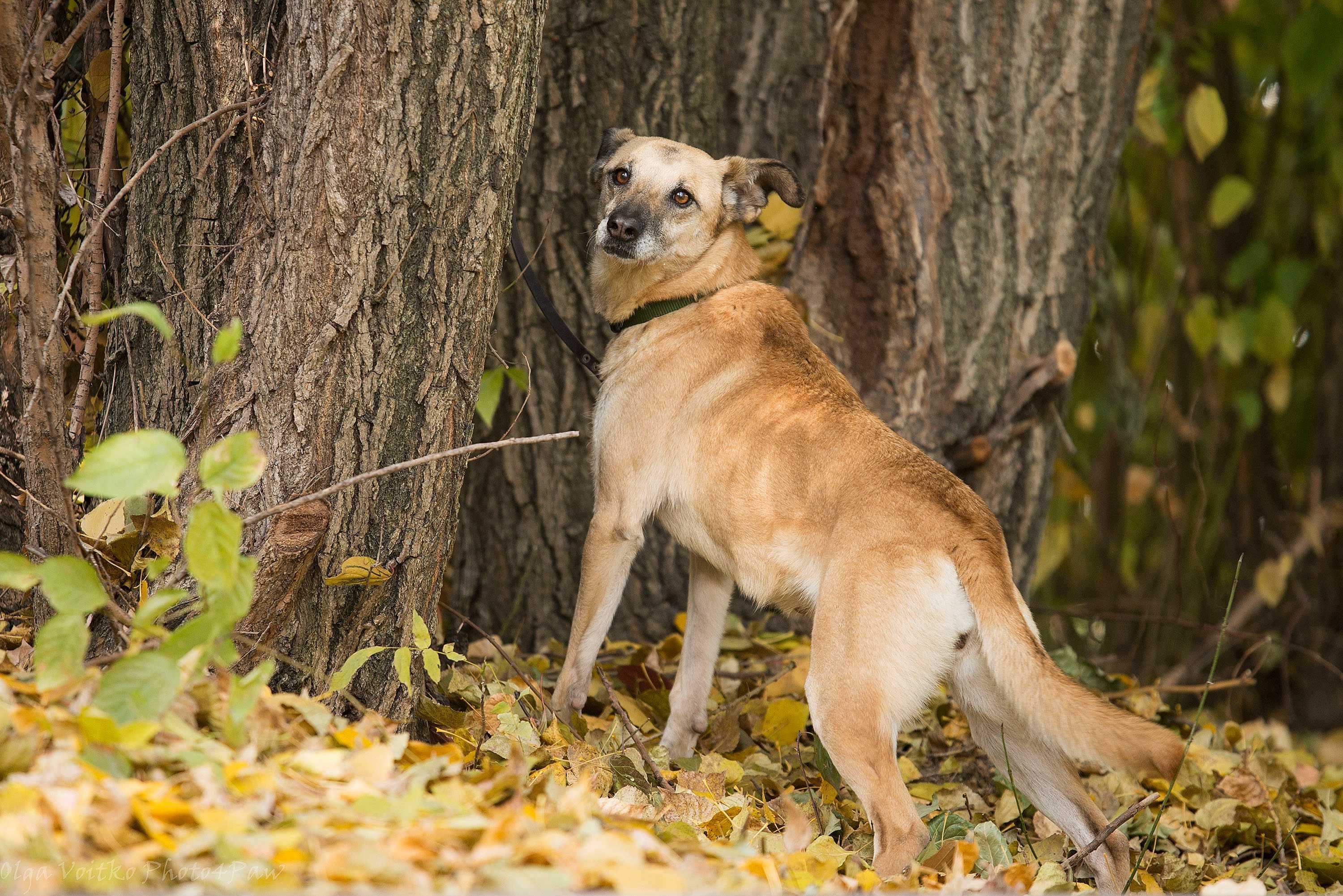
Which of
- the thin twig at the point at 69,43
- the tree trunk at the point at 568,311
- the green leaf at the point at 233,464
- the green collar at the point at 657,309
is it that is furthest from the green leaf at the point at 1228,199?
the green leaf at the point at 233,464

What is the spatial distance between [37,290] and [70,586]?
945 mm

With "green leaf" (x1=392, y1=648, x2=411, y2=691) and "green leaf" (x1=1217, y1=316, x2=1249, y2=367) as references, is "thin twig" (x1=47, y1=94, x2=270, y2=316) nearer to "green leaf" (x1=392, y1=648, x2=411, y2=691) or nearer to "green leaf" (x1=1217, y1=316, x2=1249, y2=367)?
"green leaf" (x1=392, y1=648, x2=411, y2=691)

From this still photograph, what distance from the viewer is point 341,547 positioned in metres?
2.89

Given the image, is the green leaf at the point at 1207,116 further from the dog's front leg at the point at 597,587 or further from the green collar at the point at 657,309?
the dog's front leg at the point at 597,587

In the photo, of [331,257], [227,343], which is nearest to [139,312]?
[227,343]

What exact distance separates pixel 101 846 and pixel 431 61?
Result: 76.4 inches

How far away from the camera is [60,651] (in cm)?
201

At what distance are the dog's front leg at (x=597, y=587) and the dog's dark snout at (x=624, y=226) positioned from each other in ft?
3.13

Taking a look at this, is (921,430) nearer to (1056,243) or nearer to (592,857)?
(1056,243)

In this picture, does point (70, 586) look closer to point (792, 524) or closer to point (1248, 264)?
point (792, 524)

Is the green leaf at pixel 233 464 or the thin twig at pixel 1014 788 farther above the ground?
the green leaf at pixel 233 464

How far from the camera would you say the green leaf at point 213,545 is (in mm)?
1964

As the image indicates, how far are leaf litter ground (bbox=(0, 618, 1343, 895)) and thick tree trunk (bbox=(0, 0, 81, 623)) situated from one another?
372 millimetres

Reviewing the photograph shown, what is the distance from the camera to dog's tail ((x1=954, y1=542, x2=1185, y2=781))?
9.04 ft
